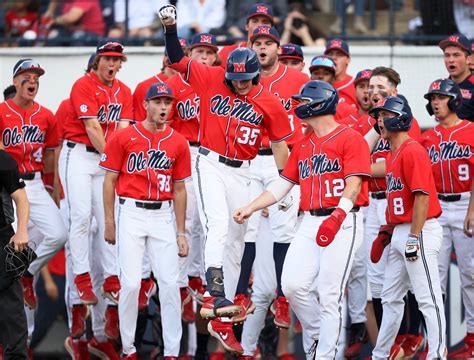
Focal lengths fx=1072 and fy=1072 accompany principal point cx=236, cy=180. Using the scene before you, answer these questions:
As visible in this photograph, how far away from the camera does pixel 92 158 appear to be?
1015cm

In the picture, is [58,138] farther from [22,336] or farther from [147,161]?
[22,336]

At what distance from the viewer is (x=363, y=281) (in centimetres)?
1002

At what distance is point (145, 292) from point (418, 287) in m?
2.66

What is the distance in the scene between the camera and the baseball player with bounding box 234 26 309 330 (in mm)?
9312

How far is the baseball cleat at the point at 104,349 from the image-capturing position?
1011 cm

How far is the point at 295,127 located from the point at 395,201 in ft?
4.69

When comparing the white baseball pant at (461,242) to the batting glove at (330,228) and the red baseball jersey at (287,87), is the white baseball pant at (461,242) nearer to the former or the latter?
the red baseball jersey at (287,87)

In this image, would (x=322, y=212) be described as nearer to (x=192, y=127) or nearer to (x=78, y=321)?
(x=192, y=127)

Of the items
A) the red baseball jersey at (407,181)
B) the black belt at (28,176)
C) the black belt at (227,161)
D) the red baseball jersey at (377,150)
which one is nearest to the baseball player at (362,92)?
the red baseball jersey at (377,150)

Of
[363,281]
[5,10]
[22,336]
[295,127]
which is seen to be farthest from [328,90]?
[5,10]

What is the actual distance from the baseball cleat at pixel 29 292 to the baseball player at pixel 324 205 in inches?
113

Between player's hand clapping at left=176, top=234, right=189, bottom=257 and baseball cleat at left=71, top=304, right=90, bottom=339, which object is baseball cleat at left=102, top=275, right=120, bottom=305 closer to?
baseball cleat at left=71, top=304, right=90, bottom=339

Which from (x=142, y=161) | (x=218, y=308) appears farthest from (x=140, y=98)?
(x=218, y=308)

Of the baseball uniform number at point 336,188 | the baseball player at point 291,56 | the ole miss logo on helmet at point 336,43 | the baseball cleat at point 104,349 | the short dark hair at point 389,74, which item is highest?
the ole miss logo on helmet at point 336,43
